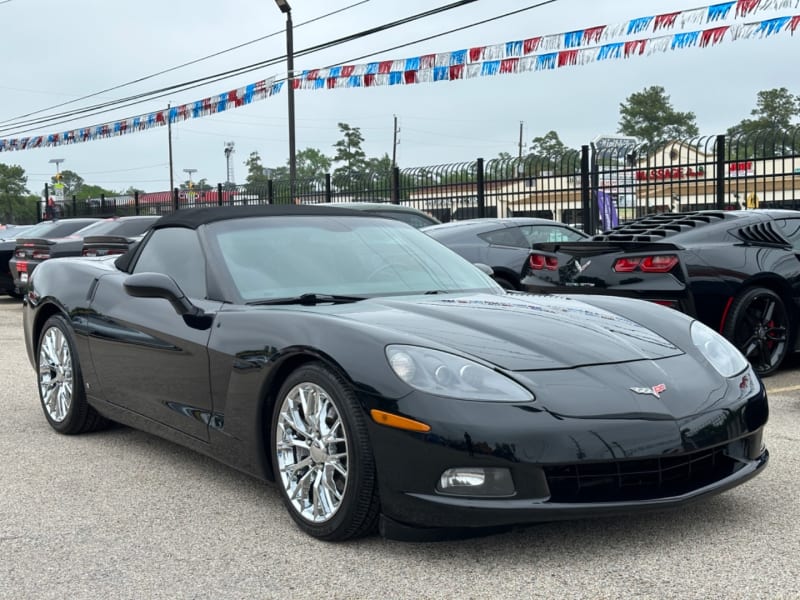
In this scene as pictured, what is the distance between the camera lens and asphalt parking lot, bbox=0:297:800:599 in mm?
3143

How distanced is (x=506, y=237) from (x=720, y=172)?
14.2 ft

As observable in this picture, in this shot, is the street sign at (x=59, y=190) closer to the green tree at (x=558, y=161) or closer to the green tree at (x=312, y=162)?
the green tree at (x=558, y=161)

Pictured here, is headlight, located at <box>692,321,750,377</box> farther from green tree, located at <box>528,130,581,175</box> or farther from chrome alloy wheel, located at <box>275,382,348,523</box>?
green tree, located at <box>528,130,581,175</box>

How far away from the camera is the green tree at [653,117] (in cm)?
10938

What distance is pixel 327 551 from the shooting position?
3.51 m

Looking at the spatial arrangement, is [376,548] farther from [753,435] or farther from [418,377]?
[753,435]

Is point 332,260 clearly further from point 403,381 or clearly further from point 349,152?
point 349,152

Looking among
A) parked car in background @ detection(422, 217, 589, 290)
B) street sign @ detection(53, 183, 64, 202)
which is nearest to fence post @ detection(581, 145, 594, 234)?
parked car in background @ detection(422, 217, 589, 290)

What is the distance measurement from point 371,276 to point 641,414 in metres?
1.65

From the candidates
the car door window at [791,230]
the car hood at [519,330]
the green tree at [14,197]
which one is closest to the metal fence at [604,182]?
the car door window at [791,230]

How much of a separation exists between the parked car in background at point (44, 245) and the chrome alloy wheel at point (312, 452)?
36.3 ft

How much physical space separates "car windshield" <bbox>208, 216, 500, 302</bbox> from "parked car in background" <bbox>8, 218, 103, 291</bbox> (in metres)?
10.1

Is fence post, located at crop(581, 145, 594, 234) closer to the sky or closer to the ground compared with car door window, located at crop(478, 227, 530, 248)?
closer to the sky

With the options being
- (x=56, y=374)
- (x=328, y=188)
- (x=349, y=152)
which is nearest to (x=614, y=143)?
(x=328, y=188)
